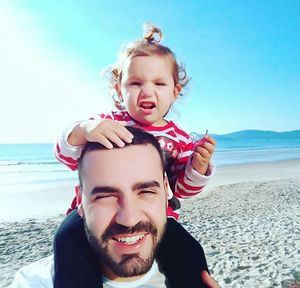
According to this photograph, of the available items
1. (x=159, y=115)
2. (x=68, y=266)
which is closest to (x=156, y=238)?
(x=68, y=266)

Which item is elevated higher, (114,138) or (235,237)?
(114,138)

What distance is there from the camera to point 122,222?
1958 mm

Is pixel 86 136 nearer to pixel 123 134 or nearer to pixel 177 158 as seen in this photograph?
pixel 123 134

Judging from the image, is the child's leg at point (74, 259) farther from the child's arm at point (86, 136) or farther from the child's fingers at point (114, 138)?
the child's fingers at point (114, 138)

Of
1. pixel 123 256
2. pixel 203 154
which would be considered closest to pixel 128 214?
pixel 123 256

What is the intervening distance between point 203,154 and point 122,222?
863 mm

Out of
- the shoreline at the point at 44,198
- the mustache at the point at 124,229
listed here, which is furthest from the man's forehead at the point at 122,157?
the shoreline at the point at 44,198

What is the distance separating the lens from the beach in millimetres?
6289

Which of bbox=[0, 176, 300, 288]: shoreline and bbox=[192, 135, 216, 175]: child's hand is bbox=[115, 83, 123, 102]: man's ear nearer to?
bbox=[192, 135, 216, 175]: child's hand

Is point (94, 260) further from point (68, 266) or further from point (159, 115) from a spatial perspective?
point (159, 115)

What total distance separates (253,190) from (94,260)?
14722 millimetres

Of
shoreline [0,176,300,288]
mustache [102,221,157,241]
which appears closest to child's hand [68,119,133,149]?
mustache [102,221,157,241]

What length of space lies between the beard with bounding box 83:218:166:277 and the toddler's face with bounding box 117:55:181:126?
0.99 m

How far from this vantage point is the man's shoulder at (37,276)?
7.70 feet
